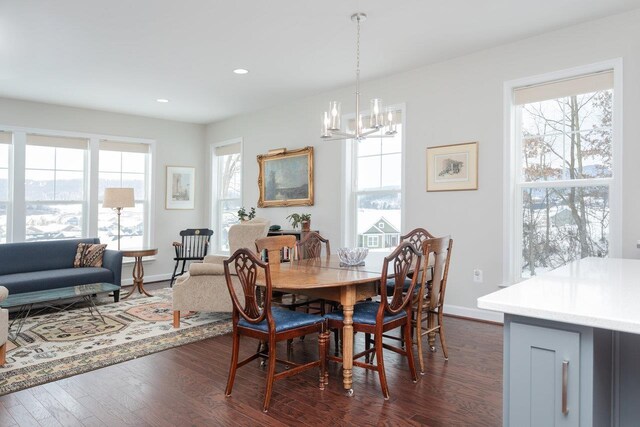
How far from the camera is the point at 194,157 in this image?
768cm

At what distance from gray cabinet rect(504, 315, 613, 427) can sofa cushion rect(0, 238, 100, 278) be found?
5.72 metres

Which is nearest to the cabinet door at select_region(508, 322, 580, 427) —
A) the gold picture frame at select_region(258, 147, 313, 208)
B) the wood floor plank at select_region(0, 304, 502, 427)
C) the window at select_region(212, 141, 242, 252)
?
the wood floor plank at select_region(0, 304, 502, 427)

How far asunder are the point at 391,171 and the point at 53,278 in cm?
408

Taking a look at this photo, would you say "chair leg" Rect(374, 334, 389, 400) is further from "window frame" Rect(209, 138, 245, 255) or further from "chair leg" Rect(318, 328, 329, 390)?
"window frame" Rect(209, 138, 245, 255)

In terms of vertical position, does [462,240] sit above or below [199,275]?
above

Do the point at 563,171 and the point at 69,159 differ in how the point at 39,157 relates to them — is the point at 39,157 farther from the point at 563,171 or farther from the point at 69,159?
the point at 563,171

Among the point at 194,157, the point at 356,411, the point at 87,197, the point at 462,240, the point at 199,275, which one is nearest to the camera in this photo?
the point at 356,411

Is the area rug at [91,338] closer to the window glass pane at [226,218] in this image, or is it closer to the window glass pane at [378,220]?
the window glass pane at [378,220]

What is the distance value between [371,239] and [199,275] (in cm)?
216

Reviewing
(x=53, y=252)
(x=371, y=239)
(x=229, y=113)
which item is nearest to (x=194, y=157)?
(x=229, y=113)

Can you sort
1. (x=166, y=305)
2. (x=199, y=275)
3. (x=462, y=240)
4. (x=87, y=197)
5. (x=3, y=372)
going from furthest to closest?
(x=87, y=197) < (x=166, y=305) < (x=462, y=240) < (x=199, y=275) < (x=3, y=372)

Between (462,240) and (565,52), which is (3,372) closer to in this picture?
(462,240)

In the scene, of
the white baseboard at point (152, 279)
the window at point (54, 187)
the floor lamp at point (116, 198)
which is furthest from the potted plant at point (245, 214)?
the window at point (54, 187)

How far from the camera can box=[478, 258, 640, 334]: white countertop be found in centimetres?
115
